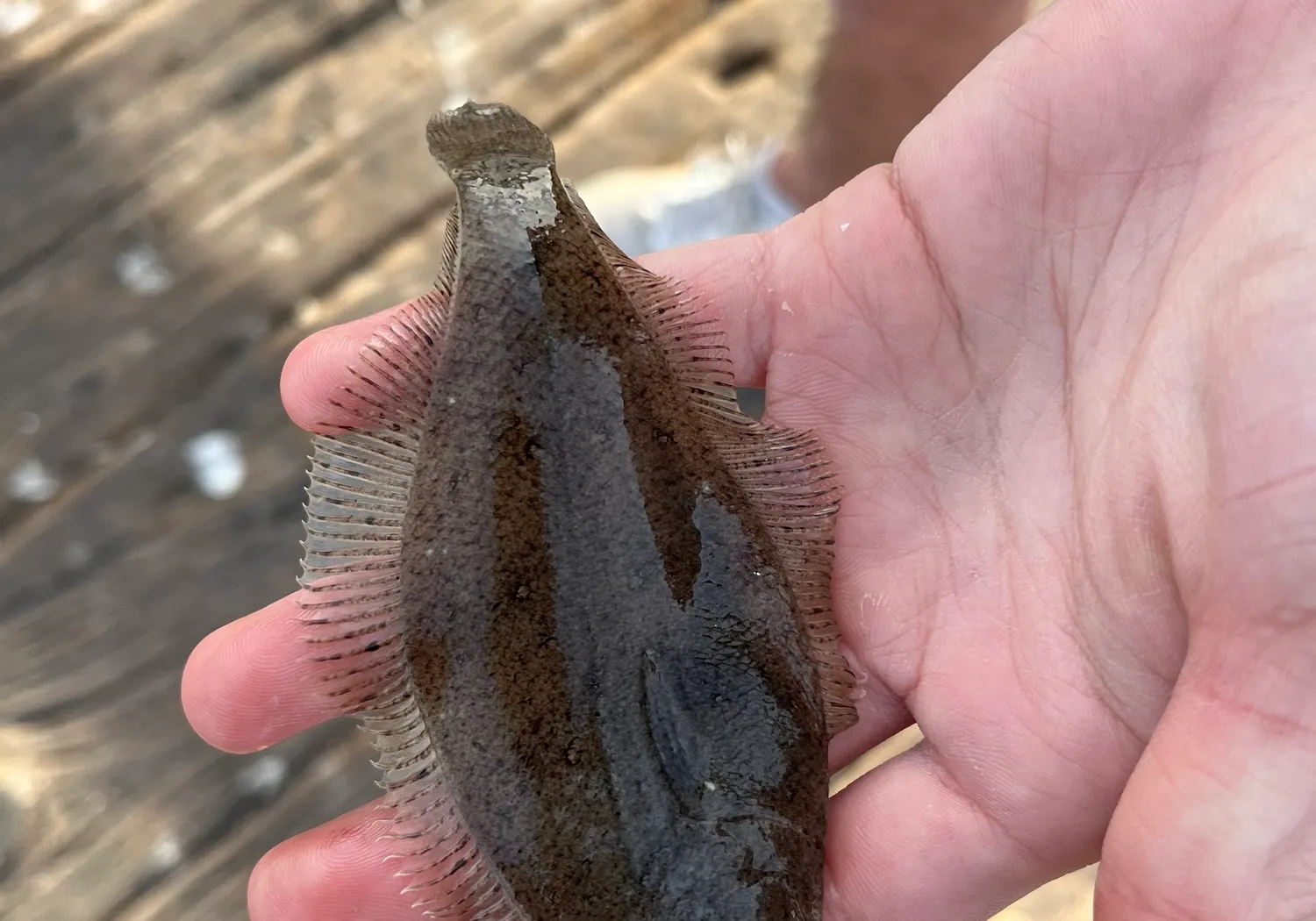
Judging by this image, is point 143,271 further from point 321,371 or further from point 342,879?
point 342,879

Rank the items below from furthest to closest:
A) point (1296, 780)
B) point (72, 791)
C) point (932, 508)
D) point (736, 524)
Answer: point (72, 791), point (932, 508), point (736, 524), point (1296, 780)

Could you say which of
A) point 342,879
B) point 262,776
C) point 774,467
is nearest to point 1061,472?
point 774,467

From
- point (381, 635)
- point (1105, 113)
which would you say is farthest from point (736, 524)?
point (1105, 113)

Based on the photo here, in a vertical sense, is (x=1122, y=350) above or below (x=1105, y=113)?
below

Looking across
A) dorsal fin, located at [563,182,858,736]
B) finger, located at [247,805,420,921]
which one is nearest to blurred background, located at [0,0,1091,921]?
finger, located at [247,805,420,921]

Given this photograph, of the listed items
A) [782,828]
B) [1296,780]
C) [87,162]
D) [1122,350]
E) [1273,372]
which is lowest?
[1296,780]

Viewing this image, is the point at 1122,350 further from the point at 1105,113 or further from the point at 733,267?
the point at 733,267
